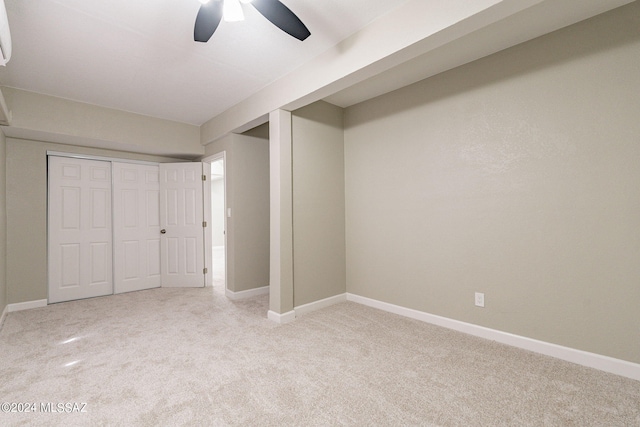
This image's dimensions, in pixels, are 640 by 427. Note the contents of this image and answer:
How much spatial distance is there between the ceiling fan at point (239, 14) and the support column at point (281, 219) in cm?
134

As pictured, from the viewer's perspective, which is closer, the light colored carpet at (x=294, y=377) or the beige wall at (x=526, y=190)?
the light colored carpet at (x=294, y=377)

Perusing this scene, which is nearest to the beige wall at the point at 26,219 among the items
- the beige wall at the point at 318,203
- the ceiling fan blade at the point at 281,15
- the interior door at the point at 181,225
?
the interior door at the point at 181,225

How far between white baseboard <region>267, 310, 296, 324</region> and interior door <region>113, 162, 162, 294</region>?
8.77ft

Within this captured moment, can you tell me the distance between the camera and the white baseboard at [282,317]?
3185 mm

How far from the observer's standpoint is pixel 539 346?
242 cm

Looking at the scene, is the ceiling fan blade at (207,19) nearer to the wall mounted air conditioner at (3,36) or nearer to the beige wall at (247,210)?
the wall mounted air conditioner at (3,36)

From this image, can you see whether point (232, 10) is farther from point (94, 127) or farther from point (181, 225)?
point (181, 225)

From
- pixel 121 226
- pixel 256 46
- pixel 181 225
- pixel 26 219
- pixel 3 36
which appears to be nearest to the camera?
pixel 3 36

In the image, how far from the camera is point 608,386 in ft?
6.40

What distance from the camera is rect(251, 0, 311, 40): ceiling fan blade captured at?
170 centimetres

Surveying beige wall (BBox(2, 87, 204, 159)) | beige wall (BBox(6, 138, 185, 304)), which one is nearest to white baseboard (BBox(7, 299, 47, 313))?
beige wall (BBox(6, 138, 185, 304))

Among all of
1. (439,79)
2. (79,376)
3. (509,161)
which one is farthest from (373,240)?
(79,376)

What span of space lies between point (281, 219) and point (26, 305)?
3.62 meters

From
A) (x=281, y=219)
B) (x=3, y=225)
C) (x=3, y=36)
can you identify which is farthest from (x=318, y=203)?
(x=3, y=225)
